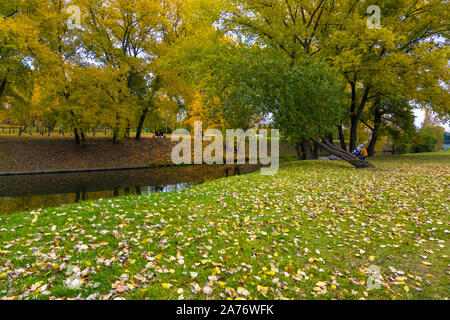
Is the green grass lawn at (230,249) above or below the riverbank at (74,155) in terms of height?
below

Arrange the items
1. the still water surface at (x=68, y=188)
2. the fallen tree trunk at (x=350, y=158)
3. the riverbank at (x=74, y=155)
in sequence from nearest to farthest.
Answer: the still water surface at (x=68, y=188)
the fallen tree trunk at (x=350, y=158)
the riverbank at (x=74, y=155)

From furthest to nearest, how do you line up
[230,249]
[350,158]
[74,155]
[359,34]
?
[74,155], [350,158], [359,34], [230,249]

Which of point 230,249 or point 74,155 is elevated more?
point 74,155

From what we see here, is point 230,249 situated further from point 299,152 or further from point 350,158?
point 299,152

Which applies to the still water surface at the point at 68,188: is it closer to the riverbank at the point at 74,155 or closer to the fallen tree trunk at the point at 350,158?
the riverbank at the point at 74,155

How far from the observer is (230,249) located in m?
5.58

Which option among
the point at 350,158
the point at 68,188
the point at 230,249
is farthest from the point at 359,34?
the point at 68,188

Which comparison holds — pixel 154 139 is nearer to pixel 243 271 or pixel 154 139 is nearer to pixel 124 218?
pixel 124 218

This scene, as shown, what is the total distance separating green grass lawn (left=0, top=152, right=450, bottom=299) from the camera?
4.20 meters

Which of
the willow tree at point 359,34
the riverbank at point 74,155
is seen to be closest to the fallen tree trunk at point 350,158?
the willow tree at point 359,34

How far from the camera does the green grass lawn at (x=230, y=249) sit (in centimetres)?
420

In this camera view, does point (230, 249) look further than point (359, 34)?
No

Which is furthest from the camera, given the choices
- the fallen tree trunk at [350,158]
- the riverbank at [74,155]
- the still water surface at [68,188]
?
the riverbank at [74,155]
